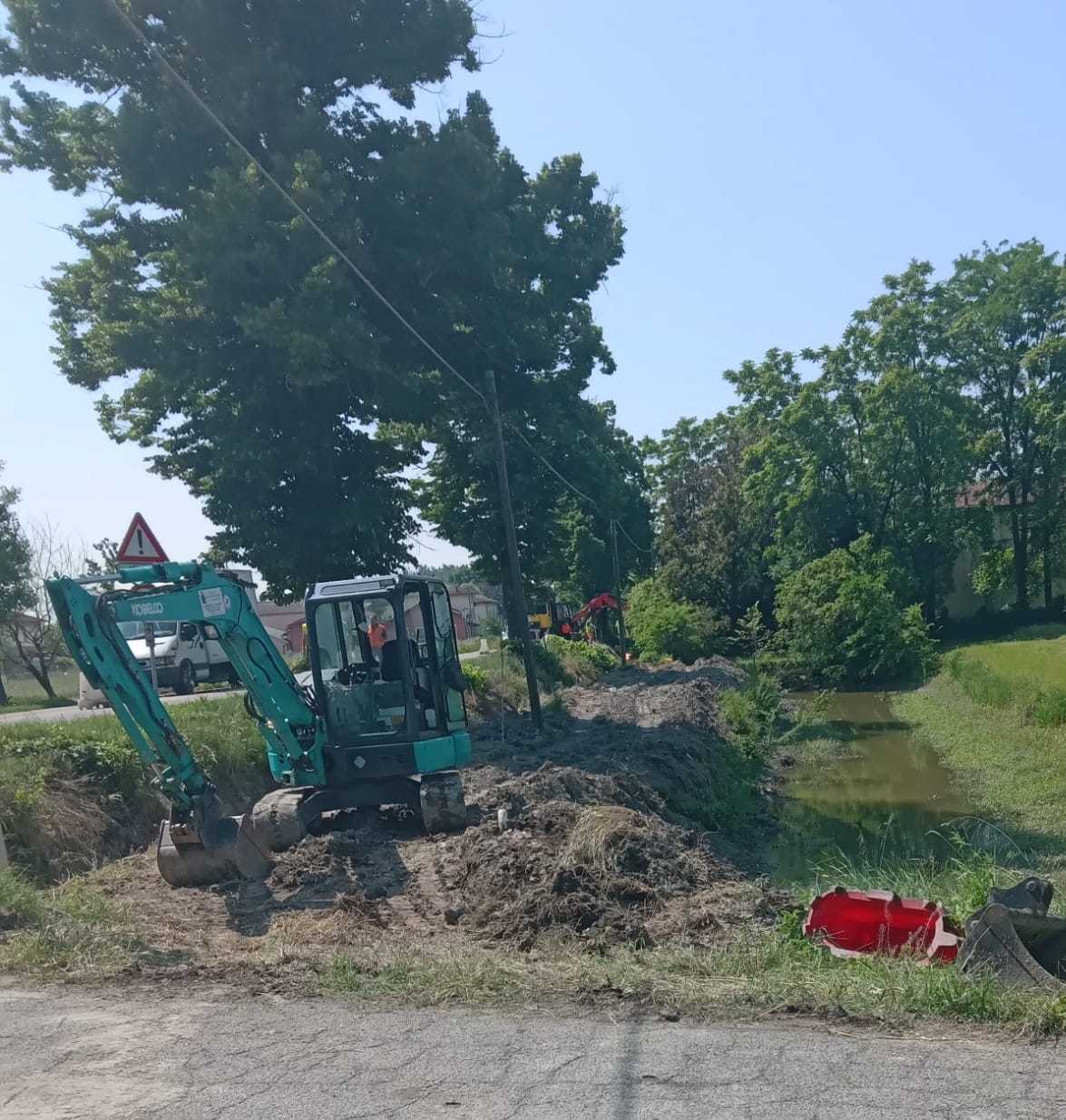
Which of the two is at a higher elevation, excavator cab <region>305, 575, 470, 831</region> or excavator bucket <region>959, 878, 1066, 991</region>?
excavator cab <region>305, 575, 470, 831</region>

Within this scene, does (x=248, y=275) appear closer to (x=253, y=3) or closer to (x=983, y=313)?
(x=253, y=3)

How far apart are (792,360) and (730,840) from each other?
41182 mm

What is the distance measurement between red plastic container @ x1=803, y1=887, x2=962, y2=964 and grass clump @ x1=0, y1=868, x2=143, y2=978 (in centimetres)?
474

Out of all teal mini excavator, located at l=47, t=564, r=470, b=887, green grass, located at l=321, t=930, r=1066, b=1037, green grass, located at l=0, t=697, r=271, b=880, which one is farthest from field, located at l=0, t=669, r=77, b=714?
green grass, located at l=321, t=930, r=1066, b=1037

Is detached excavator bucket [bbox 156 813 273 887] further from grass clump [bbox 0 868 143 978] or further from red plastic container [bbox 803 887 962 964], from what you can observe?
red plastic container [bbox 803 887 962 964]

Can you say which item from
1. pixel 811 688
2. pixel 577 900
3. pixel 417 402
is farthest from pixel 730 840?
pixel 811 688

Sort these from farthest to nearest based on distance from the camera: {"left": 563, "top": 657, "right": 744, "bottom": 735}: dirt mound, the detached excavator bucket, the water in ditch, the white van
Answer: the white van → {"left": 563, "top": 657, "right": 744, "bottom": 735}: dirt mound → the water in ditch → the detached excavator bucket

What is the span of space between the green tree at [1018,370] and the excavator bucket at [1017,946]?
46.1 metres

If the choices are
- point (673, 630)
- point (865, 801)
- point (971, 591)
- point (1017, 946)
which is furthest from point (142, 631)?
point (971, 591)

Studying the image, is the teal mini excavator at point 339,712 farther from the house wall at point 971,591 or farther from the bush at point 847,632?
the house wall at point 971,591

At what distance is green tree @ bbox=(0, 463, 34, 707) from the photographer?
3912 cm

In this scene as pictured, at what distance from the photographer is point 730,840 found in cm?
1653

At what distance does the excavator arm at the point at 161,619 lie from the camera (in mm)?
10172

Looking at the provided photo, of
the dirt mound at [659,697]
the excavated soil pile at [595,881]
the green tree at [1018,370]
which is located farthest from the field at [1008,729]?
the green tree at [1018,370]
